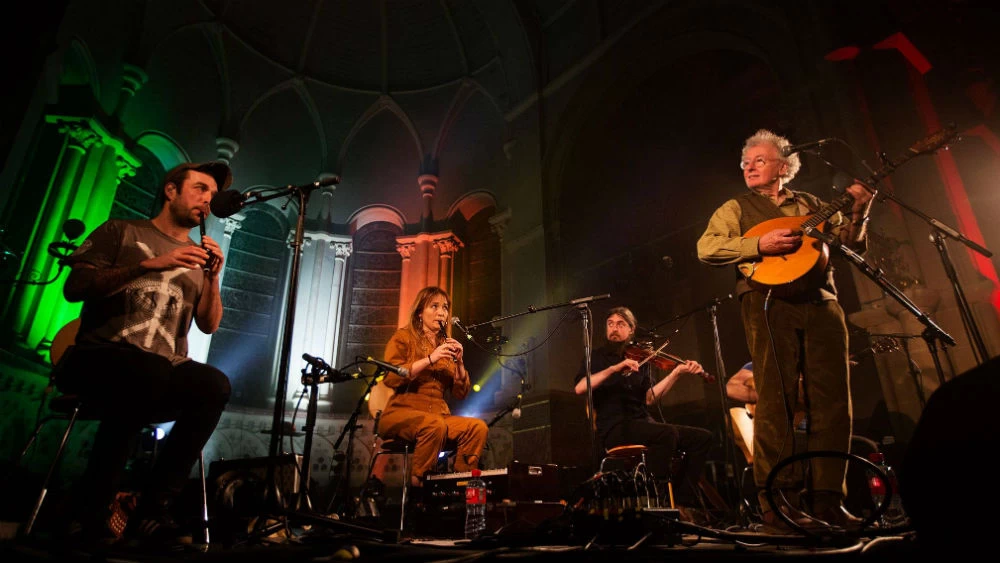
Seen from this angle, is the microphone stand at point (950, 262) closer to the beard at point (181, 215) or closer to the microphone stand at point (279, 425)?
the microphone stand at point (279, 425)

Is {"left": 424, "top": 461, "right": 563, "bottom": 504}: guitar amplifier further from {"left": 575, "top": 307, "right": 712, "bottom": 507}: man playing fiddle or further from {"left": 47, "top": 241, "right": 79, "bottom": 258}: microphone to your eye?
{"left": 47, "top": 241, "right": 79, "bottom": 258}: microphone

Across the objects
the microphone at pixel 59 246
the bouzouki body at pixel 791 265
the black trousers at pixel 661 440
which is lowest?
the black trousers at pixel 661 440

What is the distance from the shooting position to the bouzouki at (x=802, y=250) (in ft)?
8.91

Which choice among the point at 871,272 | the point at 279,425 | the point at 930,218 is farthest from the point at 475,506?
the point at 930,218

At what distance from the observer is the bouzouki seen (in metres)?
2.72

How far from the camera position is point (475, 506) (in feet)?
10.4

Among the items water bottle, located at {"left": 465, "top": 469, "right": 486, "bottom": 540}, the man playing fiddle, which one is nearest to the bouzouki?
the man playing fiddle

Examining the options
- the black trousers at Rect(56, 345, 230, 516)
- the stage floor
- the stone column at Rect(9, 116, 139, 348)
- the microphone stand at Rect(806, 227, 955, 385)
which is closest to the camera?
the stage floor

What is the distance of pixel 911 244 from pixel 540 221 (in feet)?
13.2

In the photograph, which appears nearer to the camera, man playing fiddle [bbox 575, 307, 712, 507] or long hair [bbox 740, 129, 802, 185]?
long hair [bbox 740, 129, 802, 185]

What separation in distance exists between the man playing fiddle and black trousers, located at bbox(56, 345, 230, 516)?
272 centimetres

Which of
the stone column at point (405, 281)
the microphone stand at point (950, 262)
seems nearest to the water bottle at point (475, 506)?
the microphone stand at point (950, 262)

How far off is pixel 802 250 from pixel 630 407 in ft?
6.95

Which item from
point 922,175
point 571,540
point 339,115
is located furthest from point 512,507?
point 339,115
